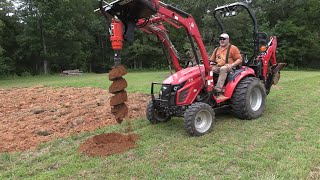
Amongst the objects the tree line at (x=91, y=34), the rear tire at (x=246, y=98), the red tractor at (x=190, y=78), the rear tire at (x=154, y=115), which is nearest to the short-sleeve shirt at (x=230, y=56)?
the red tractor at (x=190, y=78)

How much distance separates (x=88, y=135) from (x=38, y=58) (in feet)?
97.3

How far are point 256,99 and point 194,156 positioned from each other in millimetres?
3205

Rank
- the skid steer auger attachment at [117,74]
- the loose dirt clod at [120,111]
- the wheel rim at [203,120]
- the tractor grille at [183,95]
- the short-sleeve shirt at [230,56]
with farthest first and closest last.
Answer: the short-sleeve shirt at [230,56]
the tractor grille at [183,95]
the wheel rim at [203,120]
the loose dirt clod at [120,111]
the skid steer auger attachment at [117,74]

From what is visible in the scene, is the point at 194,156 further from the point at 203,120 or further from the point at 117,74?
the point at 117,74

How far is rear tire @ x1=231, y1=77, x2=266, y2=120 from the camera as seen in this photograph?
688 centimetres

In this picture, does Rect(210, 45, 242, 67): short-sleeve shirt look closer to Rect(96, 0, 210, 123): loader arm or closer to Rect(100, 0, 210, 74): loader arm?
Rect(100, 0, 210, 74): loader arm

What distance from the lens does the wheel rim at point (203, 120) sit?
6075 mm

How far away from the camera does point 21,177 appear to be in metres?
4.43

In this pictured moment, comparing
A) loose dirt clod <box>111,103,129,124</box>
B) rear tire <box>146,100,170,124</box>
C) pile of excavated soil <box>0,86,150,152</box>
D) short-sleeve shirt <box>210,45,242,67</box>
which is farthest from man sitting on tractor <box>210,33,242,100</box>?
loose dirt clod <box>111,103,129,124</box>

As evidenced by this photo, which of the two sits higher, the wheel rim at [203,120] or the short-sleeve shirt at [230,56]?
the short-sleeve shirt at [230,56]

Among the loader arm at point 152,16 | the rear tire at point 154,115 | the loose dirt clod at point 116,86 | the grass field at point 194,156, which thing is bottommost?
the grass field at point 194,156

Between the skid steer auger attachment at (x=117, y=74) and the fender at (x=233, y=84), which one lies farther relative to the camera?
the fender at (x=233, y=84)

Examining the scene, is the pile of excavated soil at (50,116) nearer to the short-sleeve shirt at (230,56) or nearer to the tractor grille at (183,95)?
the tractor grille at (183,95)

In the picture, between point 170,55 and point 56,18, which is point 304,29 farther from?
point 170,55
